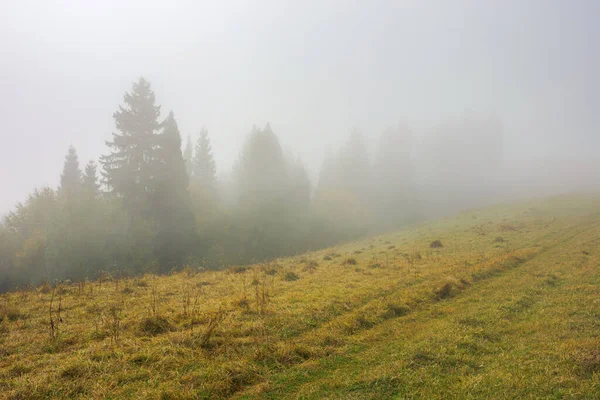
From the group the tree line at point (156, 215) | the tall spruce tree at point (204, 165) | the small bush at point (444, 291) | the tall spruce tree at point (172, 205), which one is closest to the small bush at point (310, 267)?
the small bush at point (444, 291)

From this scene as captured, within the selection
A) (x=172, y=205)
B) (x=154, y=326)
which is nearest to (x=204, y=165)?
(x=172, y=205)

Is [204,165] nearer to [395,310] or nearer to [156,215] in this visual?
[156,215]

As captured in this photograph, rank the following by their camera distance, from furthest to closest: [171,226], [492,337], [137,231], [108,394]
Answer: [171,226], [137,231], [492,337], [108,394]

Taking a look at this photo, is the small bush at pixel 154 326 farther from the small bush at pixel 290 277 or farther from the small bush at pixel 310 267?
the small bush at pixel 310 267

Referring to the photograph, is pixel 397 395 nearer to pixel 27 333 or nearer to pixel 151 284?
pixel 27 333

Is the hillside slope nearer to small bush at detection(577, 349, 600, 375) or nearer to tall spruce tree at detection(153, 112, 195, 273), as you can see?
small bush at detection(577, 349, 600, 375)

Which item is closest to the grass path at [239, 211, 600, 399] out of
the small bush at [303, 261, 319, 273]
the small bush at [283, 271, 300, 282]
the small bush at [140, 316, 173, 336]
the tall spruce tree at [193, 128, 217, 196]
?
the small bush at [140, 316, 173, 336]

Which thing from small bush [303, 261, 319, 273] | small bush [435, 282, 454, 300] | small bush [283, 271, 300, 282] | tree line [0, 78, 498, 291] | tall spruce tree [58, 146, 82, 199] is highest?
tall spruce tree [58, 146, 82, 199]

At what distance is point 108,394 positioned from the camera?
5.88 meters

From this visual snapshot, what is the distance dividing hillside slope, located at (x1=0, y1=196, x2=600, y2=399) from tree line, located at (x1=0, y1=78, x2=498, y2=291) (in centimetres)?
1326

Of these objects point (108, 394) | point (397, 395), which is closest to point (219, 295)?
point (108, 394)

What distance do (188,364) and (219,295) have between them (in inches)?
253

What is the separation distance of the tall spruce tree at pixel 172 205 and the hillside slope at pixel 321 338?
64.3 feet

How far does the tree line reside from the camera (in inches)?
1191
